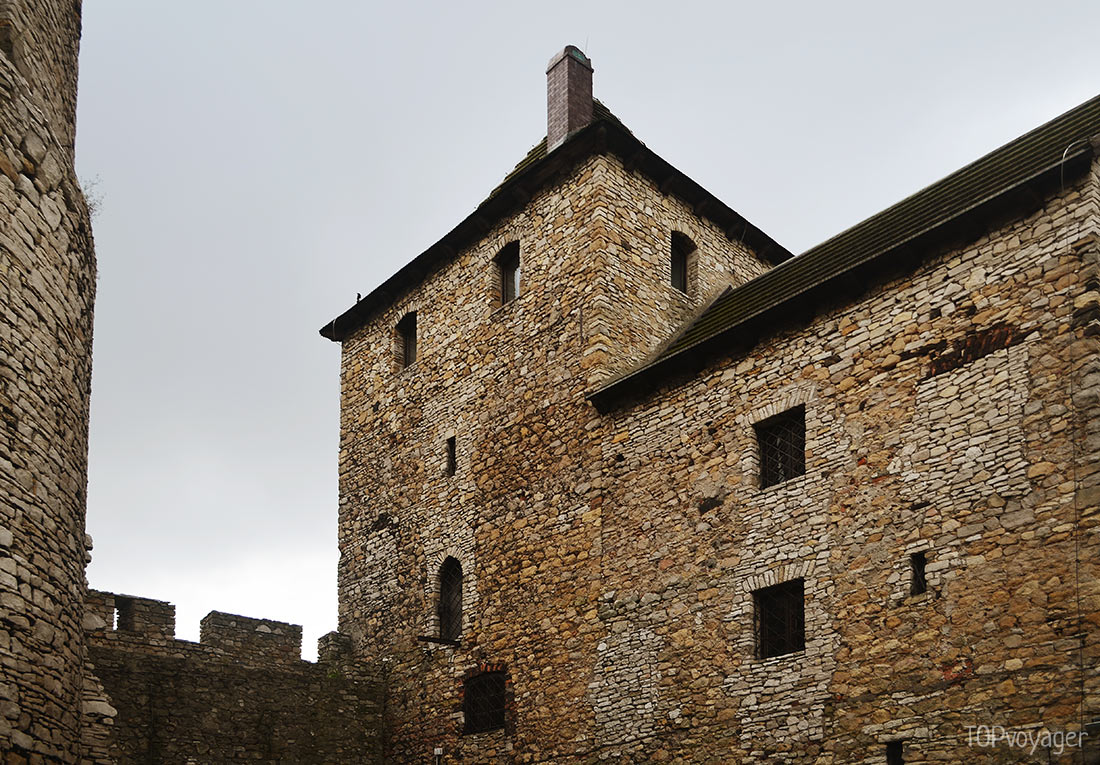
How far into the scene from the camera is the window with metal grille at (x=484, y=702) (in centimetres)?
1655

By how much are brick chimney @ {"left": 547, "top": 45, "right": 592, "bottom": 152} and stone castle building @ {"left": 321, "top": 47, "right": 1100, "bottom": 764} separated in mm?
58

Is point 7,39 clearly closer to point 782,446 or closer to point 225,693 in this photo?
point 782,446

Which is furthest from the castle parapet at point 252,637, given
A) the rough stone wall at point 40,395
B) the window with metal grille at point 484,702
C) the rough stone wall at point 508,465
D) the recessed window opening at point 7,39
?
the recessed window opening at point 7,39

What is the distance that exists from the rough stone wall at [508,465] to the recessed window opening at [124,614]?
167 inches

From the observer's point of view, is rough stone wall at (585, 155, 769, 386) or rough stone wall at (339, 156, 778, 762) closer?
rough stone wall at (339, 156, 778, 762)

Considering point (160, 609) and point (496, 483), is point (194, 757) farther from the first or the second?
point (496, 483)

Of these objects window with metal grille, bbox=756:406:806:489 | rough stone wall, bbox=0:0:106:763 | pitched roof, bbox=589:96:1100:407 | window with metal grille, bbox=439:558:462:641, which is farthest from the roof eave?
rough stone wall, bbox=0:0:106:763

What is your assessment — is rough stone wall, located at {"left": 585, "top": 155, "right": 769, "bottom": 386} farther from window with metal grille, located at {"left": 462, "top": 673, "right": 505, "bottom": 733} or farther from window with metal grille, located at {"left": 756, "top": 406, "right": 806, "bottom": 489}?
window with metal grille, located at {"left": 462, "top": 673, "right": 505, "bottom": 733}

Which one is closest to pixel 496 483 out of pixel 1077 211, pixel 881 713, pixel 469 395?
pixel 469 395

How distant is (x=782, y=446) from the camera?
13.8 m

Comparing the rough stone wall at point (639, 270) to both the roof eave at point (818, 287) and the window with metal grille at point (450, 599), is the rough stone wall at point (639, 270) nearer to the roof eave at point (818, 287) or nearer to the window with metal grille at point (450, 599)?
the roof eave at point (818, 287)

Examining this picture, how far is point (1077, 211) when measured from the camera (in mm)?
11359

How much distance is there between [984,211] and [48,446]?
9.34 m

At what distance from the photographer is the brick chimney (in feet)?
63.6
